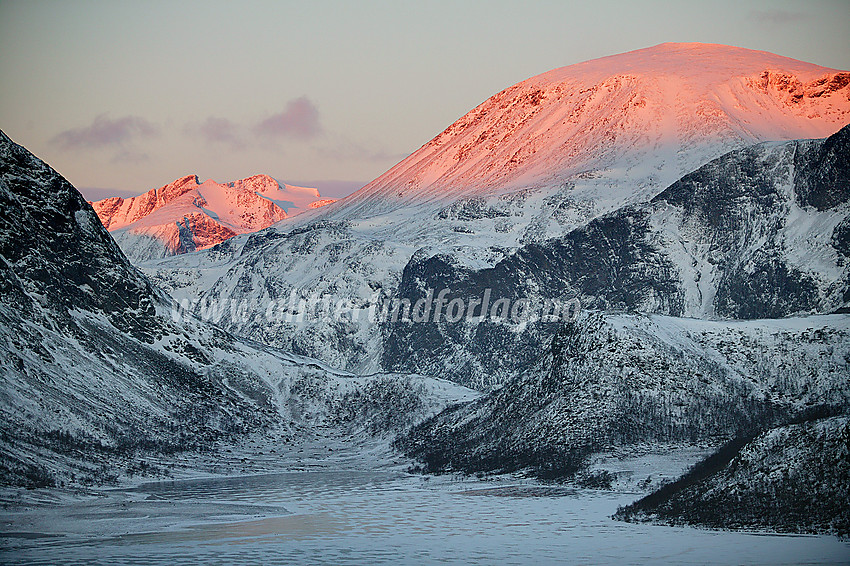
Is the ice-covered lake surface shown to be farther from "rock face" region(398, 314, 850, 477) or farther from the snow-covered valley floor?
"rock face" region(398, 314, 850, 477)

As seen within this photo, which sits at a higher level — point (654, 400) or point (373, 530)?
point (654, 400)

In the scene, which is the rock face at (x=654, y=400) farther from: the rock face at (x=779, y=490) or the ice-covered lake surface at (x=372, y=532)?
the rock face at (x=779, y=490)

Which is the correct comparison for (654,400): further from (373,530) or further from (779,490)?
(373,530)

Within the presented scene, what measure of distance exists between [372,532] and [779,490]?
38.6m

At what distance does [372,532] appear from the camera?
118 metres

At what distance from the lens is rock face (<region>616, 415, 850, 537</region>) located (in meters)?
109

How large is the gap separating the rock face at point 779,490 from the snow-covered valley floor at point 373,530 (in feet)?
11.1

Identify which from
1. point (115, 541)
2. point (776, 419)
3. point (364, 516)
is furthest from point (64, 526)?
point (776, 419)

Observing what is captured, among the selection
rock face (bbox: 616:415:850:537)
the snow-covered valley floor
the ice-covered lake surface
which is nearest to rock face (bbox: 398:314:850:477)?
the snow-covered valley floor

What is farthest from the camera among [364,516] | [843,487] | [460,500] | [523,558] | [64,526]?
[460,500]

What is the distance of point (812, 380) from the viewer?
196 m

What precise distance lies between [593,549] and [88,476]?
319ft

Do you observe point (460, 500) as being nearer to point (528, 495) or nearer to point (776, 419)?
point (528, 495)

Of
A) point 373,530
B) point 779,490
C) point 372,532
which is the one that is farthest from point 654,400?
point 372,532
